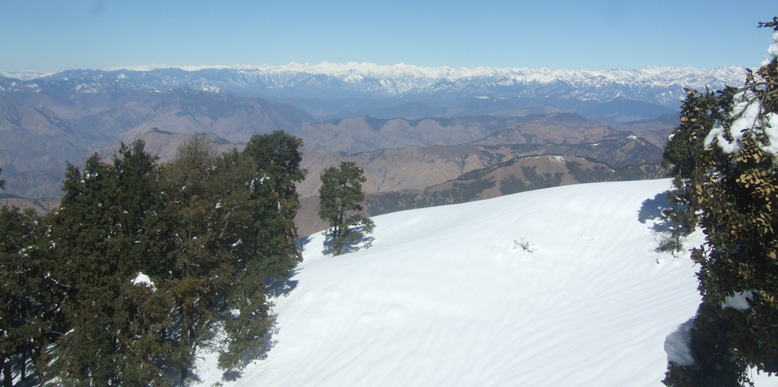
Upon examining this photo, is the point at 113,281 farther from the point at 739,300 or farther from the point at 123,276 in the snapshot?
the point at 739,300

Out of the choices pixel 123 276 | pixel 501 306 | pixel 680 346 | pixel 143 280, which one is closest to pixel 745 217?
pixel 680 346

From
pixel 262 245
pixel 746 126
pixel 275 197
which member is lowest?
pixel 262 245

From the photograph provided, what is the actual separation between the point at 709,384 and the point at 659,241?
1503 cm

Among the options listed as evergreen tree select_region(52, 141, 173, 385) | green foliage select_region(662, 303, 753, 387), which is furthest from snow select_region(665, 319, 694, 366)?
evergreen tree select_region(52, 141, 173, 385)

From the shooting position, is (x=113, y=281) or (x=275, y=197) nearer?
(x=113, y=281)

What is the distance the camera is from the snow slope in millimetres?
13808

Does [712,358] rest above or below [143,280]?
above

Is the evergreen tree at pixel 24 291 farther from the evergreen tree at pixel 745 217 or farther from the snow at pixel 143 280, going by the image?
the evergreen tree at pixel 745 217

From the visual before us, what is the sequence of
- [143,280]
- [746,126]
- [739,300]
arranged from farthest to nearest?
[143,280], [739,300], [746,126]

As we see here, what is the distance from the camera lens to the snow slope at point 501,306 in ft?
45.3

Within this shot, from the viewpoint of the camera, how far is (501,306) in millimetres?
19500

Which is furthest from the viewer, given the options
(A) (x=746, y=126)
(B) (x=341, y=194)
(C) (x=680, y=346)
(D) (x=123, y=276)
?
(B) (x=341, y=194)

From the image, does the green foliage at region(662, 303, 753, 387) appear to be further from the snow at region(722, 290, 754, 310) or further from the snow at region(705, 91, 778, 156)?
the snow at region(705, 91, 778, 156)

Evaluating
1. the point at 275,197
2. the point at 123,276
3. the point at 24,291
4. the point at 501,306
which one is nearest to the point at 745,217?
the point at 501,306
